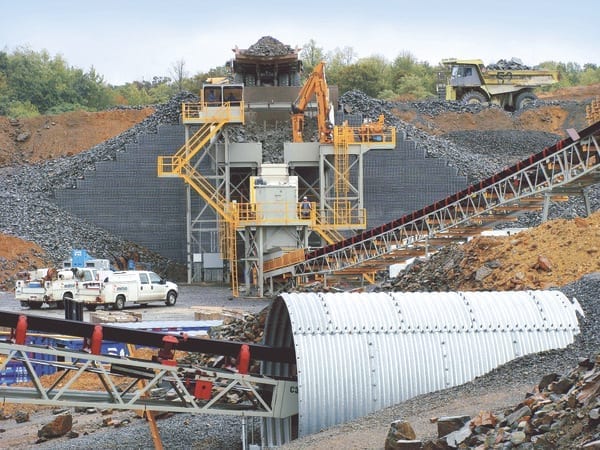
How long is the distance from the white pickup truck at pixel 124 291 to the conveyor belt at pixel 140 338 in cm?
2033

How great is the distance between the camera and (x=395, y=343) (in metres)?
20.0

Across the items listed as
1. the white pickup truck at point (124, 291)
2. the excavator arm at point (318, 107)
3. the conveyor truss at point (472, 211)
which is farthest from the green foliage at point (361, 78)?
the white pickup truck at point (124, 291)

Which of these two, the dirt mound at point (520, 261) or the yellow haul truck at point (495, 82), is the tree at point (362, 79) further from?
the dirt mound at point (520, 261)

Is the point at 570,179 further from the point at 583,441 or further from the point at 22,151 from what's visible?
the point at 22,151

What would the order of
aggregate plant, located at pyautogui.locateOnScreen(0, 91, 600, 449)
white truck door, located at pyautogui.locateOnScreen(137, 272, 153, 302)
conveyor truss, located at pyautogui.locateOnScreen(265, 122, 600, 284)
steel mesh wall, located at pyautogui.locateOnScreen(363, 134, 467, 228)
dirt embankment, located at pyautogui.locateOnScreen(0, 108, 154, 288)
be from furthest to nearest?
dirt embankment, located at pyautogui.locateOnScreen(0, 108, 154, 288) → steel mesh wall, located at pyautogui.locateOnScreen(363, 134, 467, 228) → white truck door, located at pyautogui.locateOnScreen(137, 272, 153, 302) → conveyor truss, located at pyautogui.locateOnScreen(265, 122, 600, 284) → aggregate plant, located at pyautogui.locateOnScreen(0, 91, 600, 449)

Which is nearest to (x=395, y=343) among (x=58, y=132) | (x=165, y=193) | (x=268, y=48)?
(x=165, y=193)

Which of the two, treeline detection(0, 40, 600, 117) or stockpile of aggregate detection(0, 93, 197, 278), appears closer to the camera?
stockpile of aggregate detection(0, 93, 197, 278)

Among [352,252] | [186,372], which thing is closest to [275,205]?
[352,252]

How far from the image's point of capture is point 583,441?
12227mm

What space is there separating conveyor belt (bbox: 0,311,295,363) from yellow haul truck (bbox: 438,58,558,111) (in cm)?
6381

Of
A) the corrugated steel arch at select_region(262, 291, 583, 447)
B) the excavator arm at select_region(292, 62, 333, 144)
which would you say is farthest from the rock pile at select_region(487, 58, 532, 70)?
the corrugated steel arch at select_region(262, 291, 583, 447)

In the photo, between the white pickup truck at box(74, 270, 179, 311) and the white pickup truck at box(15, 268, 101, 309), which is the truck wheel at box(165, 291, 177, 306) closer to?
the white pickup truck at box(74, 270, 179, 311)

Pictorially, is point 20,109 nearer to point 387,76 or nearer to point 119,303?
point 387,76

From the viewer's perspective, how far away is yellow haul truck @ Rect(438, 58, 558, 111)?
8381 centimetres
